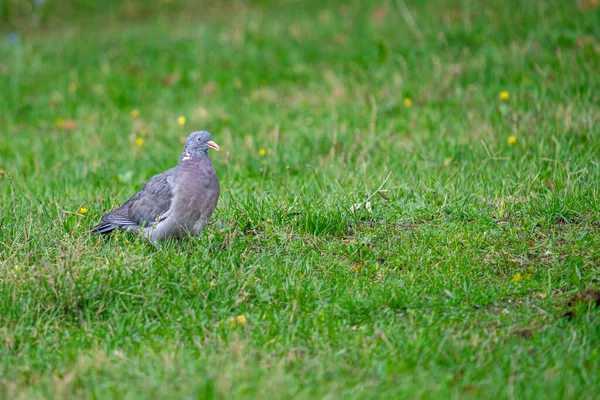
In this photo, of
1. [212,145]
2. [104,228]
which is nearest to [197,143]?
[212,145]

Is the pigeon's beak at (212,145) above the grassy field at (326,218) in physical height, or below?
above

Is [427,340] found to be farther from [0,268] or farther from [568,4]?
[568,4]

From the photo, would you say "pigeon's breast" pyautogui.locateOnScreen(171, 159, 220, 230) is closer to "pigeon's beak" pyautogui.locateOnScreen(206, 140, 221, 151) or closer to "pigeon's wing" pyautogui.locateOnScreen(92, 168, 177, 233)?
"pigeon's wing" pyautogui.locateOnScreen(92, 168, 177, 233)

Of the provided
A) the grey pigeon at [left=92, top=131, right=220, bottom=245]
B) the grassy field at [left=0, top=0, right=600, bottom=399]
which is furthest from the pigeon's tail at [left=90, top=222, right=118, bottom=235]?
the grassy field at [left=0, top=0, right=600, bottom=399]

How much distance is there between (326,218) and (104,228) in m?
1.61

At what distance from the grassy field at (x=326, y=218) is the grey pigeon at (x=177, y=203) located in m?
0.17

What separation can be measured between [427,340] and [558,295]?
0.97m

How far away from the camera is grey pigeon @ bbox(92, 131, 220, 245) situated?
5035 millimetres

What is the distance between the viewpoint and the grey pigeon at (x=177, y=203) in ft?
16.5

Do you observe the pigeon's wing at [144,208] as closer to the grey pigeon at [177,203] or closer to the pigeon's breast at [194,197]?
the grey pigeon at [177,203]

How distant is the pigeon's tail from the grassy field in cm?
13

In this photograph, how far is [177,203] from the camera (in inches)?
198

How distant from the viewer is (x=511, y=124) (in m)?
7.07

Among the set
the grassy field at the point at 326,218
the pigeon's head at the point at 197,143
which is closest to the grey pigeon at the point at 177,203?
the pigeon's head at the point at 197,143
